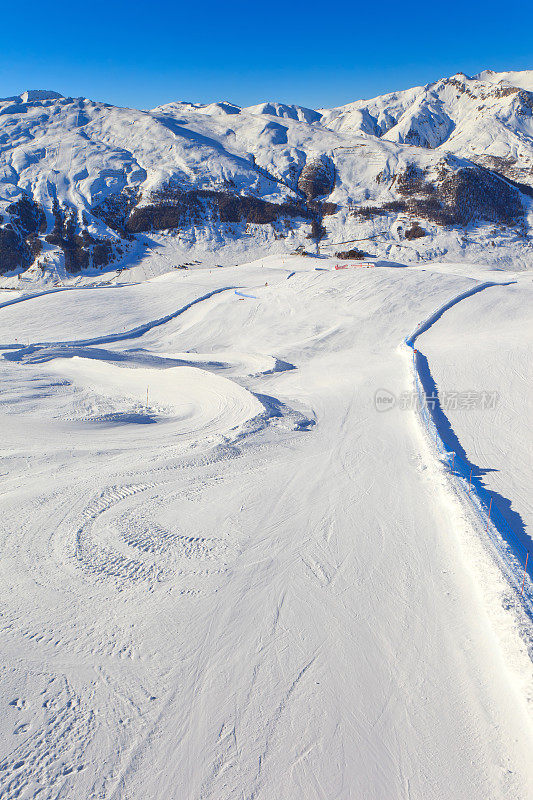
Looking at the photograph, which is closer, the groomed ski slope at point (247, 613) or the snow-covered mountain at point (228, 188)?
the groomed ski slope at point (247, 613)

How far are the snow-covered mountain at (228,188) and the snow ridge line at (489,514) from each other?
43.6m

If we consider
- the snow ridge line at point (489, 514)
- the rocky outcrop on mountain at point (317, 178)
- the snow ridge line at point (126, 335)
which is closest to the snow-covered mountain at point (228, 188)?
the rocky outcrop on mountain at point (317, 178)

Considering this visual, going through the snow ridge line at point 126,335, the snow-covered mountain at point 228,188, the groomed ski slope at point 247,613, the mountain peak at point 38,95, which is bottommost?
the groomed ski slope at point 247,613

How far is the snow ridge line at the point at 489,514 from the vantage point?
266 inches

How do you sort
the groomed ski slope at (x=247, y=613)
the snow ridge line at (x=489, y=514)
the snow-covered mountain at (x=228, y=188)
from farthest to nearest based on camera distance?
the snow-covered mountain at (x=228, y=188) → the snow ridge line at (x=489, y=514) → the groomed ski slope at (x=247, y=613)

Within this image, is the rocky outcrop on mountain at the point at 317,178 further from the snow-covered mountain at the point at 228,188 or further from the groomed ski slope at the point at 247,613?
the groomed ski slope at the point at 247,613

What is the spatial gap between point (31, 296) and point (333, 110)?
172 m

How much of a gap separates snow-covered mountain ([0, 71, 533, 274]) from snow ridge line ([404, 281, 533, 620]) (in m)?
43.6

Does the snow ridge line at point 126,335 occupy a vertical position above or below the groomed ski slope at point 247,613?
above

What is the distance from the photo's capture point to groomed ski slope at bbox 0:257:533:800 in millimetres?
4477

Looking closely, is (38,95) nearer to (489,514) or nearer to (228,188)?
(228,188)

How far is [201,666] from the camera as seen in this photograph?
550cm

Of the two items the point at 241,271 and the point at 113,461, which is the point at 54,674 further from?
the point at 241,271

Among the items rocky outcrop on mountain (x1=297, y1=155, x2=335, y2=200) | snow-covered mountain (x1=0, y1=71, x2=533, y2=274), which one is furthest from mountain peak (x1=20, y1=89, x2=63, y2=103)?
rocky outcrop on mountain (x1=297, y1=155, x2=335, y2=200)
